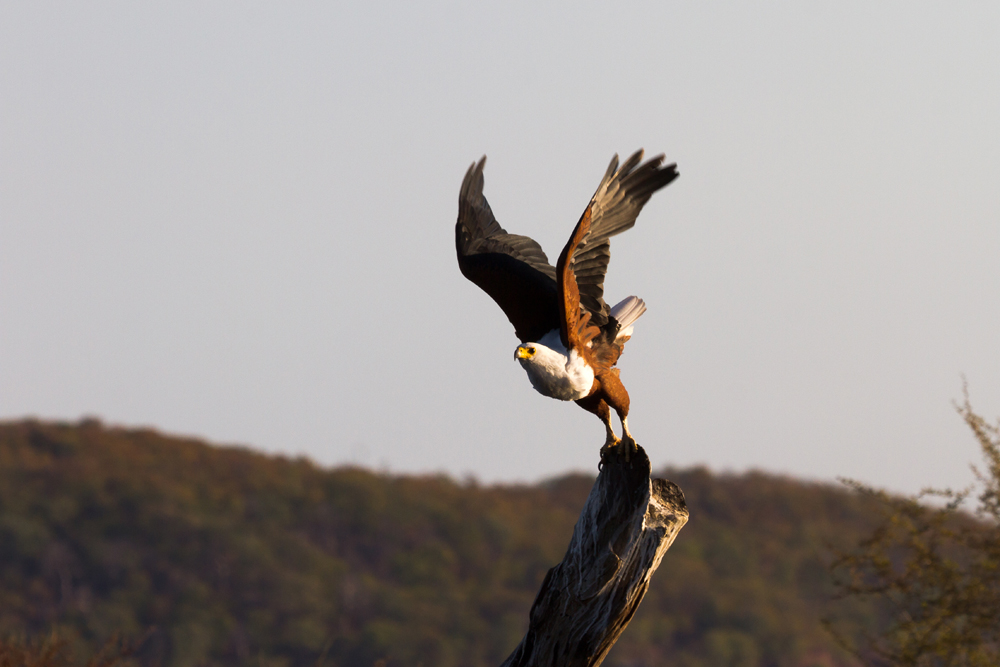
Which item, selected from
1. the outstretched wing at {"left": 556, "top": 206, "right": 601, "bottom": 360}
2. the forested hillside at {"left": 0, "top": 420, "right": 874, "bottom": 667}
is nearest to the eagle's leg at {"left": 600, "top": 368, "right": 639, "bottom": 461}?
the outstretched wing at {"left": 556, "top": 206, "right": 601, "bottom": 360}

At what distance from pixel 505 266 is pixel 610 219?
0.87 m

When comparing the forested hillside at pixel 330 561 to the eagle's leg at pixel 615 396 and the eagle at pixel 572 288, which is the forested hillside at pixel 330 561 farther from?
the eagle's leg at pixel 615 396

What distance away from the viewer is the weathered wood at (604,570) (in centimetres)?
550

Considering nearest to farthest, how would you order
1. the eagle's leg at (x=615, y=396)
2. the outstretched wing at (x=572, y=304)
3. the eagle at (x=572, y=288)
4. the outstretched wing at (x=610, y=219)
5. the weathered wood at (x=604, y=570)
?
1. the weathered wood at (x=604, y=570)
2. the outstretched wing at (x=572, y=304)
3. the eagle at (x=572, y=288)
4. the eagle's leg at (x=615, y=396)
5. the outstretched wing at (x=610, y=219)

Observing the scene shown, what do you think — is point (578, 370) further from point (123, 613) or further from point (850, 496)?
point (850, 496)

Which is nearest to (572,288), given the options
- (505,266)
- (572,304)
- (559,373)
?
(572,304)

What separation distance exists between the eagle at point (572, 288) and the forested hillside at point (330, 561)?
18.3 metres

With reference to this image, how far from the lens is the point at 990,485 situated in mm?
8836

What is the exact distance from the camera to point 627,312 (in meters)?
7.04

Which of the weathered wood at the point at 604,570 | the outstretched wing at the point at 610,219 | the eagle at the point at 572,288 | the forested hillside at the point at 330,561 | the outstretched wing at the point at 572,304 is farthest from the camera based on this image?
the forested hillside at the point at 330,561

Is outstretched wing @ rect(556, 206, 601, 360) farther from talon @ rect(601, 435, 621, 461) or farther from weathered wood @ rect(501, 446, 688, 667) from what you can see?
weathered wood @ rect(501, 446, 688, 667)

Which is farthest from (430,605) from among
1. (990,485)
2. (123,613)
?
(990,485)

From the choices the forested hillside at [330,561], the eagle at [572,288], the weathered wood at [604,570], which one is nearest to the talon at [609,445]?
the eagle at [572,288]

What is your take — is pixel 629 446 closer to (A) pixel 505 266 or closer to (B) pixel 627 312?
(B) pixel 627 312
